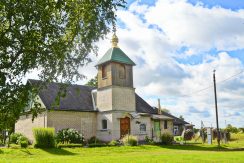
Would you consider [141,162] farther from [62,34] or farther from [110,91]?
[110,91]

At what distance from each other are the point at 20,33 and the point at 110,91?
26469 mm

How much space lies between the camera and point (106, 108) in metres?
36.9

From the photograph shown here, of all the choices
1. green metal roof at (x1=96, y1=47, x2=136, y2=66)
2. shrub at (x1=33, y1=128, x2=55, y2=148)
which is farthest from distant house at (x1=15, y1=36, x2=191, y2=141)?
shrub at (x1=33, y1=128, x2=55, y2=148)

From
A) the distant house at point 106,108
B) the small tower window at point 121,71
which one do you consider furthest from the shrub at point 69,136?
the small tower window at point 121,71

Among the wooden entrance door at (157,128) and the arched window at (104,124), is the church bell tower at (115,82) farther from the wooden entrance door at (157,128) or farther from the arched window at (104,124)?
the wooden entrance door at (157,128)

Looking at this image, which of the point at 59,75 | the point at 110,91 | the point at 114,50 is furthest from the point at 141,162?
the point at 114,50

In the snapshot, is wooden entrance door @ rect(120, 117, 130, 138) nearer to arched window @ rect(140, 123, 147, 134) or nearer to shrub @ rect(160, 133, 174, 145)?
arched window @ rect(140, 123, 147, 134)

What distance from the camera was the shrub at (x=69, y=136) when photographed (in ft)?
107

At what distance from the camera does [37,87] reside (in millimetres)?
11484

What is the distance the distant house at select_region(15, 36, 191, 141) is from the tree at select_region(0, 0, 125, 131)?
76.7 feet

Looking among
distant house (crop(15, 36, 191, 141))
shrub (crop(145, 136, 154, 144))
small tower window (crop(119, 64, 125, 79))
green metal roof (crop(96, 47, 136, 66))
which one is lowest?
shrub (crop(145, 136, 154, 144))

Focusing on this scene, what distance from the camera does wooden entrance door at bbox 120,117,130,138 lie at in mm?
36681

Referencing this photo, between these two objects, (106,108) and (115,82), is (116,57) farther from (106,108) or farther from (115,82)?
(106,108)

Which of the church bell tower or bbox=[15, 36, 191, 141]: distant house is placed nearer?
bbox=[15, 36, 191, 141]: distant house
